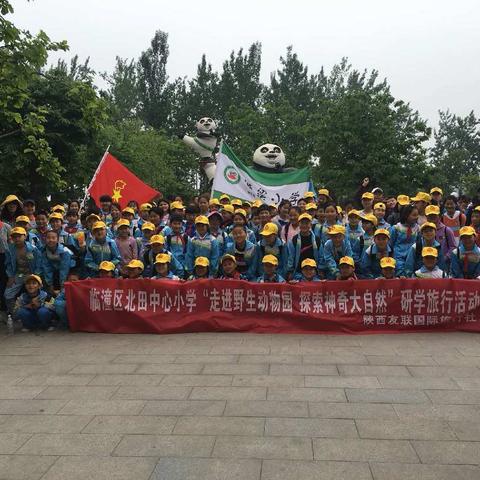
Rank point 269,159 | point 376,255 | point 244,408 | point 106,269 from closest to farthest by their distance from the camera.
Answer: point 244,408 → point 106,269 → point 376,255 → point 269,159

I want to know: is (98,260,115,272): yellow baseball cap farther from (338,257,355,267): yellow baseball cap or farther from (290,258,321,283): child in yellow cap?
(338,257,355,267): yellow baseball cap

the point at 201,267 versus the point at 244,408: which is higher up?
the point at 201,267

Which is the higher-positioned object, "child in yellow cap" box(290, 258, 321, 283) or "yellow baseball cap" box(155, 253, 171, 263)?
"yellow baseball cap" box(155, 253, 171, 263)

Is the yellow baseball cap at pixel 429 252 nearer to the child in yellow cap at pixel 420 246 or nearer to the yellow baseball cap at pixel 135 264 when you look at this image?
the child in yellow cap at pixel 420 246

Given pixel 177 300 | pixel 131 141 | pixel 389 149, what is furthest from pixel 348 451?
pixel 131 141

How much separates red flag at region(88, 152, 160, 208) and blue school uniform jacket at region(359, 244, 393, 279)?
5.18 m

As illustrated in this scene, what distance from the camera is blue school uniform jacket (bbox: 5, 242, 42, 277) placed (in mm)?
6961

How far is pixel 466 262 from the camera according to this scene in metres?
6.68

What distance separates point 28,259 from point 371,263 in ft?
15.3

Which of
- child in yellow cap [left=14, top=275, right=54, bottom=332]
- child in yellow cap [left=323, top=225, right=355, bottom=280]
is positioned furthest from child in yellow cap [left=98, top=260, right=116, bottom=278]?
child in yellow cap [left=323, top=225, right=355, bottom=280]

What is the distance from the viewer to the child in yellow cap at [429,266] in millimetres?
6637

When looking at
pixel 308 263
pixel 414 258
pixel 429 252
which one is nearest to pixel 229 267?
pixel 308 263

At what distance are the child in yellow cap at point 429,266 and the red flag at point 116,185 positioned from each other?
600cm

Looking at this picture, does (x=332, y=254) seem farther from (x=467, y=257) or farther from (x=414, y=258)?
(x=467, y=257)
